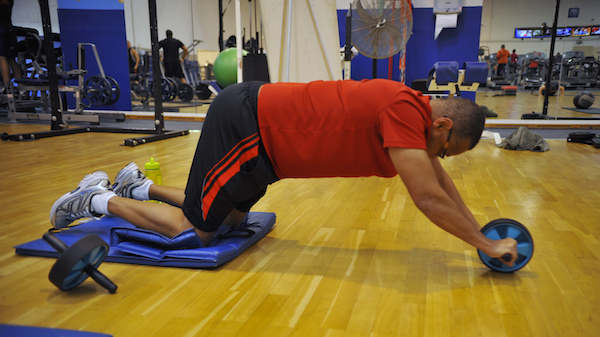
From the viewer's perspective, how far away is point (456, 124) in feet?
3.88

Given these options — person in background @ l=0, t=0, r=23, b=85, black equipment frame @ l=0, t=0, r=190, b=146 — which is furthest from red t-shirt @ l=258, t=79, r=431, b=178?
person in background @ l=0, t=0, r=23, b=85

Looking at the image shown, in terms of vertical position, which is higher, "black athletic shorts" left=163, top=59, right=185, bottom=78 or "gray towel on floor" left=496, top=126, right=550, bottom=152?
"black athletic shorts" left=163, top=59, right=185, bottom=78

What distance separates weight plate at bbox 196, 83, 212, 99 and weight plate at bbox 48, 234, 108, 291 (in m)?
6.90

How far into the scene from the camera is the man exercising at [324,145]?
1131 mm

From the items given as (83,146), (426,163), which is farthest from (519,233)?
(83,146)

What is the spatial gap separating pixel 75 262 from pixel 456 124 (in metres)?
1.10

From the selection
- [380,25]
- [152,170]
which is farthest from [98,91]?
[152,170]

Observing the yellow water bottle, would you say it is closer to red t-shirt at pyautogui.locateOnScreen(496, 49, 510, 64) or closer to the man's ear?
the man's ear

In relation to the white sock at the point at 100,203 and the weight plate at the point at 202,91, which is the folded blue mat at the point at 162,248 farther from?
the weight plate at the point at 202,91

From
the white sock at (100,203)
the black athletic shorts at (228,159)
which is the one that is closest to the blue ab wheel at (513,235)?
the black athletic shorts at (228,159)

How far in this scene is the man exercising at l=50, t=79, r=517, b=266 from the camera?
1131mm

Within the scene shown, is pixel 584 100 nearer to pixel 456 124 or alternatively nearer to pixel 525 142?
pixel 525 142

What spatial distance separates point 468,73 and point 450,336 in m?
4.20

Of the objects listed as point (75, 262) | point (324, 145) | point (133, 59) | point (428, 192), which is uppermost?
point (133, 59)
